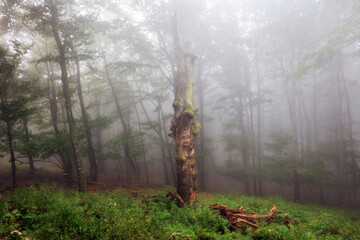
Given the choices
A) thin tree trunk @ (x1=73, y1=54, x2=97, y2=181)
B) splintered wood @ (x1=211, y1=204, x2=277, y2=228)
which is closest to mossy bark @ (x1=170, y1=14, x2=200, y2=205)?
splintered wood @ (x1=211, y1=204, x2=277, y2=228)

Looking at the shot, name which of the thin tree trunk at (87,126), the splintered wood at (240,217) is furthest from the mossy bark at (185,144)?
the thin tree trunk at (87,126)

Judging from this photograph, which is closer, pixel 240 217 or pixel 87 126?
pixel 240 217

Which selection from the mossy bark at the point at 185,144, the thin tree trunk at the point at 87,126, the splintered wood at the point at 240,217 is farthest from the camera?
the thin tree trunk at the point at 87,126

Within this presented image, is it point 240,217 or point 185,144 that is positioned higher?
point 185,144

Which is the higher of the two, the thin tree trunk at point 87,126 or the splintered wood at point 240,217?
the thin tree trunk at point 87,126

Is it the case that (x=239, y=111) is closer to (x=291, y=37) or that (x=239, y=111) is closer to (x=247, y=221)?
(x=291, y=37)

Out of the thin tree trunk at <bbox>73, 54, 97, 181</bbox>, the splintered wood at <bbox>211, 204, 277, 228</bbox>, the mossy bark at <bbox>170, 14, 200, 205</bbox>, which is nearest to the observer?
the splintered wood at <bbox>211, 204, 277, 228</bbox>

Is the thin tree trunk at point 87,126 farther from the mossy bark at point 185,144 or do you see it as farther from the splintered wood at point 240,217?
the splintered wood at point 240,217

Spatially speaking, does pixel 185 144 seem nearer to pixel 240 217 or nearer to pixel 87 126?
pixel 240 217

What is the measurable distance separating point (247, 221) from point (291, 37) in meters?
16.0

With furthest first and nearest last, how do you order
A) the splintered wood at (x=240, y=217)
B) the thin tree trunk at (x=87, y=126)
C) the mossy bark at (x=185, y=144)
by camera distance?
1. the thin tree trunk at (x=87, y=126)
2. the mossy bark at (x=185, y=144)
3. the splintered wood at (x=240, y=217)

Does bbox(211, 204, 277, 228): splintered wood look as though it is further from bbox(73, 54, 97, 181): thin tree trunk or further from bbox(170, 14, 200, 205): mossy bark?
bbox(73, 54, 97, 181): thin tree trunk

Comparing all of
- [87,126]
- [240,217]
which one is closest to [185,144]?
[240,217]

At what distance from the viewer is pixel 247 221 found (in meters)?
5.43
